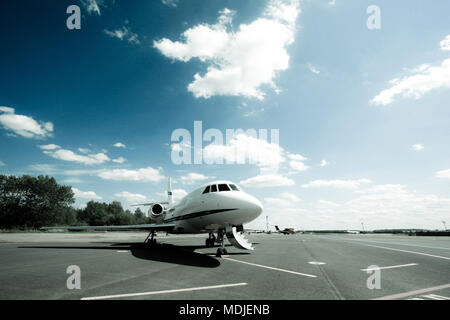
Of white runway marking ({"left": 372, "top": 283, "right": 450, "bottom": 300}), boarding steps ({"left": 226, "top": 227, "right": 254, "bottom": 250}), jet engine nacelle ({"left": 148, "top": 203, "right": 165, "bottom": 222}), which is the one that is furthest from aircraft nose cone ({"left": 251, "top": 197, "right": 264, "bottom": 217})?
jet engine nacelle ({"left": 148, "top": 203, "right": 165, "bottom": 222})

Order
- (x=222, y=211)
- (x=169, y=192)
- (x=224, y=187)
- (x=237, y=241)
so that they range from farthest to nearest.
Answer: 1. (x=169, y=192)
2. (x=224, y=187)
3. (x=222, y=211)
4. (x=237, y=241)

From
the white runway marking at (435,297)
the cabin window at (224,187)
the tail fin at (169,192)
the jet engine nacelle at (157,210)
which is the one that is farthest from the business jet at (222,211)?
the tail fin at (169,192)

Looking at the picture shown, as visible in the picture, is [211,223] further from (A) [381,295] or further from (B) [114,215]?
(B) [114,215]

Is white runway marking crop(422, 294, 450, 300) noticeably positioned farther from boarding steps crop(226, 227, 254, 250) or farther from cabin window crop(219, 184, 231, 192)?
cabin window crop(219, 184, 231, 192)

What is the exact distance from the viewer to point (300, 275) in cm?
618

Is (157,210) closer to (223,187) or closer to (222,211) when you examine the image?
(223,187)

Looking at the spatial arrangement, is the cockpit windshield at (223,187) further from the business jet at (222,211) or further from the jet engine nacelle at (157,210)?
the jet engine nacelle at (157,210)

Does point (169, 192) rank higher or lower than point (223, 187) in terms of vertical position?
lower

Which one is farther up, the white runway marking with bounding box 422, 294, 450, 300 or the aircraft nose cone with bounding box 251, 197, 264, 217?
the aircraft nose cone with bounding box 251, 197, 264, 217

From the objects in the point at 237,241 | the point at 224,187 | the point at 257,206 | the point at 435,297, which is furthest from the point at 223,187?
the point at 435,297

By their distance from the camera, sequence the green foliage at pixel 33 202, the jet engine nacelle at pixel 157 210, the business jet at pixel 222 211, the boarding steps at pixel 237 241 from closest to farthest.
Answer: the boarding steps at pixel 237 241, the business jet at pixel 222 211, the jet engine nacelle at pixel 157 210, the green foliage at pixel 33 202

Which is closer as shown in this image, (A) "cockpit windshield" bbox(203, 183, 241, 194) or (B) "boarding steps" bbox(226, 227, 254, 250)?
(B) "boarding steps" bbox(226, 227, 254, 250)

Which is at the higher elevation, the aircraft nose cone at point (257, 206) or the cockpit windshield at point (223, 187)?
the cockpit windshield at point (223, 187)
